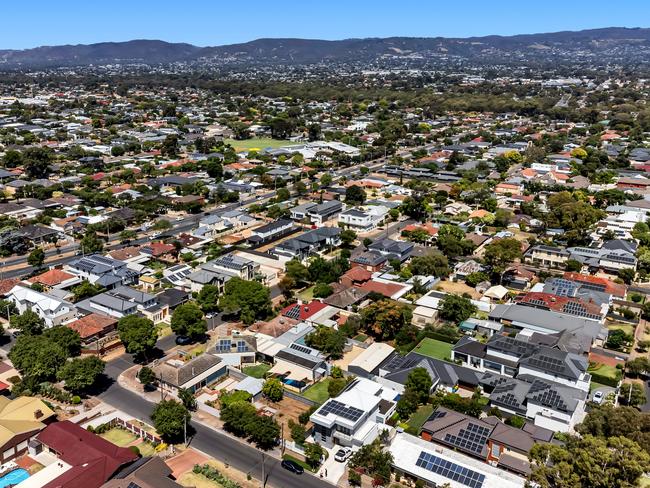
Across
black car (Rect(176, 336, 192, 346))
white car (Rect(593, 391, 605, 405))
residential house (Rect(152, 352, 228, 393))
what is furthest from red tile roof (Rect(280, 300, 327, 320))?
white car (Rect(593, 391, 605, 405))

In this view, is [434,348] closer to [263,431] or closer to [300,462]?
[300,462]

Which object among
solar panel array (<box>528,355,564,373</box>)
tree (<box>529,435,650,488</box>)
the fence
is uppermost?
tree (<box>529,435,650,488</box>)

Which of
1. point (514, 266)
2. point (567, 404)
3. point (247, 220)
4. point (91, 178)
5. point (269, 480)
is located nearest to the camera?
point (269, 480)

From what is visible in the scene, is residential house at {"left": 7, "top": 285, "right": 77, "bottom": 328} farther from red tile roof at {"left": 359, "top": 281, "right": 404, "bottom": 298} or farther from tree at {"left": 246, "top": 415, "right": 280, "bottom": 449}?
red tile roof at {"left": 359, "top": 281, "right": 404, "bottom": 298}

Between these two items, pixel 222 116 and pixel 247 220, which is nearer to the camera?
pixel 247 220

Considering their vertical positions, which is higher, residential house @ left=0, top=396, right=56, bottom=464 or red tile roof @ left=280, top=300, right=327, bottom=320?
residential house @ left=0, top=396, right=56, bottom=464

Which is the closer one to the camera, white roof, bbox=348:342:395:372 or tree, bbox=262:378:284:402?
tree, bbox=262:378:284:402

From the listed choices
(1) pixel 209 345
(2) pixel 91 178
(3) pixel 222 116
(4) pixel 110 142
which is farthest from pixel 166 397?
(3) pixel 222 116

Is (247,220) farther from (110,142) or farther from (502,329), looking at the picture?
(110,142)
